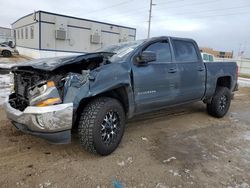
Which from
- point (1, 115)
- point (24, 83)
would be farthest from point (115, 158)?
point (1, 115)

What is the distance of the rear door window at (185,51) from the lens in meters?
4.71

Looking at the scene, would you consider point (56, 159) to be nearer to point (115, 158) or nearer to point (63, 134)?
point (63, 134)

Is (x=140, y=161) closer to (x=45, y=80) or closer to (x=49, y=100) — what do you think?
(x=49, y=100)

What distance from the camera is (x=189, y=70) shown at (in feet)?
15.8

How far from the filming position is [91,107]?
128 inches

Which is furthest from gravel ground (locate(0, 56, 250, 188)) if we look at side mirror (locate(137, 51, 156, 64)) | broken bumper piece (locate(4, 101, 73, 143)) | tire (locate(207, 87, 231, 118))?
side mirror (locate(137, 51, 156, 64))

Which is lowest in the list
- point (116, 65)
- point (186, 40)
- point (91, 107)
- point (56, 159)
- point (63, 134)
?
point (56, 159)

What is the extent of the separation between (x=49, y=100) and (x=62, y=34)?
24524 millimetres

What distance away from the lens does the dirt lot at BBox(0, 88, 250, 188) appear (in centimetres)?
287

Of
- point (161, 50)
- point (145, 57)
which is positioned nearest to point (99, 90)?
point (145, 57)

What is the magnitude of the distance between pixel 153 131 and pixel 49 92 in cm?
241

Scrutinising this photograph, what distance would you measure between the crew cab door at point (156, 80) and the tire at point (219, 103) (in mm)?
1659

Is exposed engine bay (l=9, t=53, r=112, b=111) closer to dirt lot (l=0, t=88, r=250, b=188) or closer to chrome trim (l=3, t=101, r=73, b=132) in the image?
chrome trim (l=3, t=101, r=73, b=132)

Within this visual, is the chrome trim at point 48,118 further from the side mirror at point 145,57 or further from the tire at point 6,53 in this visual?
the tire at point 6,53
